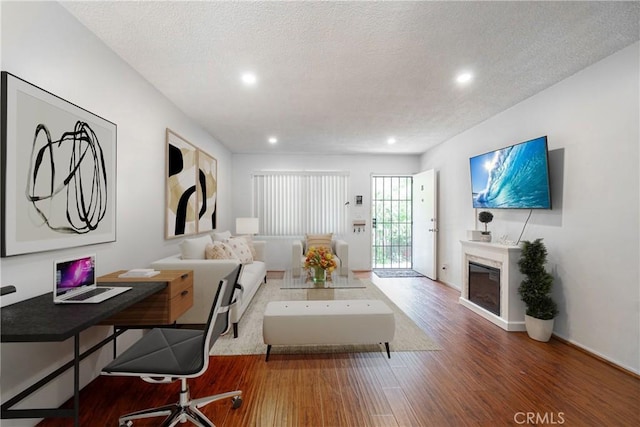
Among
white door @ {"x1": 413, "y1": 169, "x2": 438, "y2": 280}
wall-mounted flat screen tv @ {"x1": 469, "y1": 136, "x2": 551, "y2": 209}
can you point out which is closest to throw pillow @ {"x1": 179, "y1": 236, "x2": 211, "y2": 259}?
wall-mounted flat screen tv @ {"x1": 469, "y1": 136, "x2": 551, "y2": 209}

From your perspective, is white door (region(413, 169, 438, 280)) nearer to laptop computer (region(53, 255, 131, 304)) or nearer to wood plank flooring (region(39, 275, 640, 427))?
wood plank flooring (region(39, 275, 640, 427))

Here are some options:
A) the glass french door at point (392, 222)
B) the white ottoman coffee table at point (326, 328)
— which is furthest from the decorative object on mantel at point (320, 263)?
the glass french door at point (392, 222)

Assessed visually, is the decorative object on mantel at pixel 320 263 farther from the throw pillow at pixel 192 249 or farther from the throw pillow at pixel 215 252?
the throw pillow at pixel 192 249

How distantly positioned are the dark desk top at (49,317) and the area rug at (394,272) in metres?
4.63

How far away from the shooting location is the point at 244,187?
235 inches

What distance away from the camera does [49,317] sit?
1293 mm

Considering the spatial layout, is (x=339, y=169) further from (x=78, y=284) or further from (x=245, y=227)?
(x=78, y=284)

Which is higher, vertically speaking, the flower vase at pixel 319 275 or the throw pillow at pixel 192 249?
the throw pillow at pixel 192 249

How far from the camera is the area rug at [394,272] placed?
5.55 metres

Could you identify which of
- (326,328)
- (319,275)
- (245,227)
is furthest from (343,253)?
(326,328)

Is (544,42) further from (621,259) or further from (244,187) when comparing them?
(244,187)

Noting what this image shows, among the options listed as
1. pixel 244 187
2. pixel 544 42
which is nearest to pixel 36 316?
pixel 544 42

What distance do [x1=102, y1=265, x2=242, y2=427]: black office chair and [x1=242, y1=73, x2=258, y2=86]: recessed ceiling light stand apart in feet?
6.07

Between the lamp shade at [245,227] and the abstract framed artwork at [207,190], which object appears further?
the lamp shade at [245,227]
